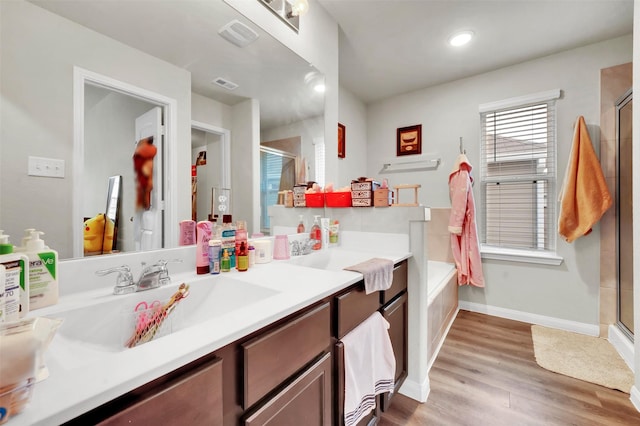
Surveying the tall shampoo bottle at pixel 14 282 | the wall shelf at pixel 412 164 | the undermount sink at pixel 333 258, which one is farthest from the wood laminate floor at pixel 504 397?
the wall shelf at pixel 412 164

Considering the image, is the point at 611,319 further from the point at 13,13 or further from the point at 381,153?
the point at 13,13

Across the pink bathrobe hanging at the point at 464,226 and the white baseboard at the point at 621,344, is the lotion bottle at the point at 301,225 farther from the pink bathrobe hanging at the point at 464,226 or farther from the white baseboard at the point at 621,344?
the white baseboard at the point at 621,344

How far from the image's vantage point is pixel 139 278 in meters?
0.86

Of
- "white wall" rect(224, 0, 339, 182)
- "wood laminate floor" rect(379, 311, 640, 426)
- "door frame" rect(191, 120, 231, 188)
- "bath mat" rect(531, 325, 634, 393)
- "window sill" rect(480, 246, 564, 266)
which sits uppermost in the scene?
"white wall" rect(224, 0, 339, 182)

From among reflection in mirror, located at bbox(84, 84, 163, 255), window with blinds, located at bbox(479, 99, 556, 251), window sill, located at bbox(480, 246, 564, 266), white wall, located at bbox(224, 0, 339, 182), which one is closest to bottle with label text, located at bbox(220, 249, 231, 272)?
reflection in mirror, located at bbox(84, 84, 163, 255)

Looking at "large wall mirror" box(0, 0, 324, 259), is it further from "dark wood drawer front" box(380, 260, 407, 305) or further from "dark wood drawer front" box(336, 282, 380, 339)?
"dark wood drawer front" box(380, 260, 407, 305)

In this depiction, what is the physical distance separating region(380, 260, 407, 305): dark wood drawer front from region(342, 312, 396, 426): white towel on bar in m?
0.12

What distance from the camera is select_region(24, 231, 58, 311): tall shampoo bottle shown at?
27.2 inches

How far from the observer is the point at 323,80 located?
1.93 metres

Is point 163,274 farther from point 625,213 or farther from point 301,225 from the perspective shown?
point 625,213

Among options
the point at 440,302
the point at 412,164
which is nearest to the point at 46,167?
the point at 440,302

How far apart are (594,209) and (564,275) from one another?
2.15 ft

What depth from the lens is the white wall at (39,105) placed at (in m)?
0.71

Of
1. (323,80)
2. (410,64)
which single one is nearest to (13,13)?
(323,80)
